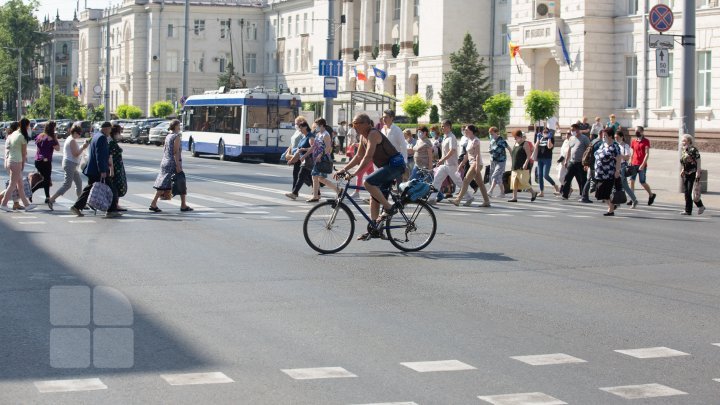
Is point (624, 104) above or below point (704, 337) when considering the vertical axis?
above

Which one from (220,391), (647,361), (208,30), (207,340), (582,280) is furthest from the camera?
(208,30)

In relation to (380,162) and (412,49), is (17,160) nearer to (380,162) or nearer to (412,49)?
(380,162)

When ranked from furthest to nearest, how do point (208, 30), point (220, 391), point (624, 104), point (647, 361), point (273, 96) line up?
point (208, 30) → point (624, 104) → point (273, 96) → point (647, 361) → point (220, 391)

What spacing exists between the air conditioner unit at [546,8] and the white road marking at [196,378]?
5199cm

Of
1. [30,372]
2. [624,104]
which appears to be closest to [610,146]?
[30,372]

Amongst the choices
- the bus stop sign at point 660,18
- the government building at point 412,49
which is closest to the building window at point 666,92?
the government building at point 412,49

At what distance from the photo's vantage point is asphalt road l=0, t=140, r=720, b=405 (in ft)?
26.6

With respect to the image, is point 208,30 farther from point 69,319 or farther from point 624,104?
point 69,319

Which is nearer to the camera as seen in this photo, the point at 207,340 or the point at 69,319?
the point at 207,340

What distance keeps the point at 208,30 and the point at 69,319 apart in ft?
396

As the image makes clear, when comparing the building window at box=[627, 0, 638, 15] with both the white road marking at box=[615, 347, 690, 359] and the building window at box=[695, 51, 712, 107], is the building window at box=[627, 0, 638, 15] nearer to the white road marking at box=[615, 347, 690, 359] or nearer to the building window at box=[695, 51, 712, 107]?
the building window at box=[695, 51, 712, 107]

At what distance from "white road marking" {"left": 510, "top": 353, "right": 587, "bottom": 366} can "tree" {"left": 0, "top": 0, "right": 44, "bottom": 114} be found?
482 feet

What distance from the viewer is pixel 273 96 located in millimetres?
49406

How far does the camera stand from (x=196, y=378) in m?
8.27
